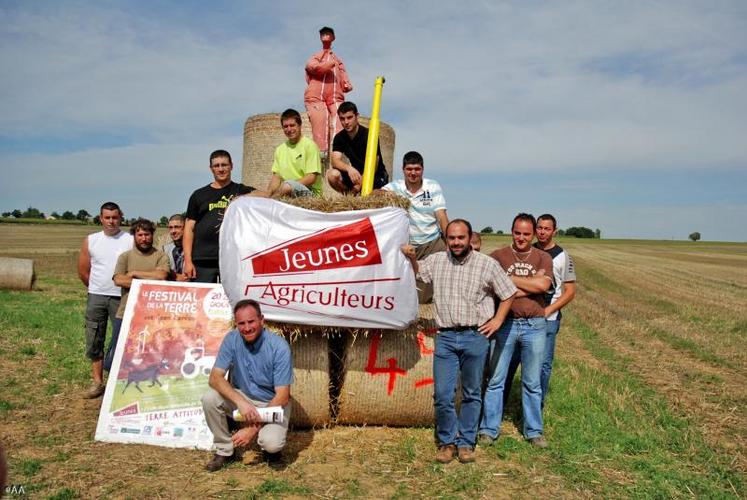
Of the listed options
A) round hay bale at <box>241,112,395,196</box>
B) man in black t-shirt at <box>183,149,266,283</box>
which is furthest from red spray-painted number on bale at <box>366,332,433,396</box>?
round hay bale at <box>241,112,395,196</box>

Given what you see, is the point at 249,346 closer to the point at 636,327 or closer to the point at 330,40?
the point at 330,40

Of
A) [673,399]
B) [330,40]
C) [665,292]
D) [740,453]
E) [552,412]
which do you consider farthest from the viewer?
[665,292]

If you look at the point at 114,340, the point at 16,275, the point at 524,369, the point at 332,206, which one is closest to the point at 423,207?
the point at 332,206

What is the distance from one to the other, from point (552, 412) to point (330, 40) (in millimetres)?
5064

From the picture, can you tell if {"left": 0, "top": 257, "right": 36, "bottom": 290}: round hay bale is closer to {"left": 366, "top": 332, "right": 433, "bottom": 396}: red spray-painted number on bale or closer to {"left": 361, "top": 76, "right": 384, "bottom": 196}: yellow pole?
{"left": 361, "top": 76, "right": 384, "bottom": 196}: yellow pole

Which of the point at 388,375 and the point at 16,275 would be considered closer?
the point at 388,375

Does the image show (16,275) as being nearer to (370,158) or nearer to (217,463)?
(370,158)

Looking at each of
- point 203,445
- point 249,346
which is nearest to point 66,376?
point 203,445

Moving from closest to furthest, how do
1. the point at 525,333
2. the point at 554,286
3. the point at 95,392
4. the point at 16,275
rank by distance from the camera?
the point at 525,333 < the point at 554,286 < the point at 95,392 < the point at 16,275

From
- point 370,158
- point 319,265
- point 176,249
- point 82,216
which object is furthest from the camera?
point 82,216

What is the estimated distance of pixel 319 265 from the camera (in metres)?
4.77

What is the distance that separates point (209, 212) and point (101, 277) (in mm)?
1487

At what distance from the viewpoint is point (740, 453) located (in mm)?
4898

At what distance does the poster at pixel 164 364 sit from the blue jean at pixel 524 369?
93.1 inches
